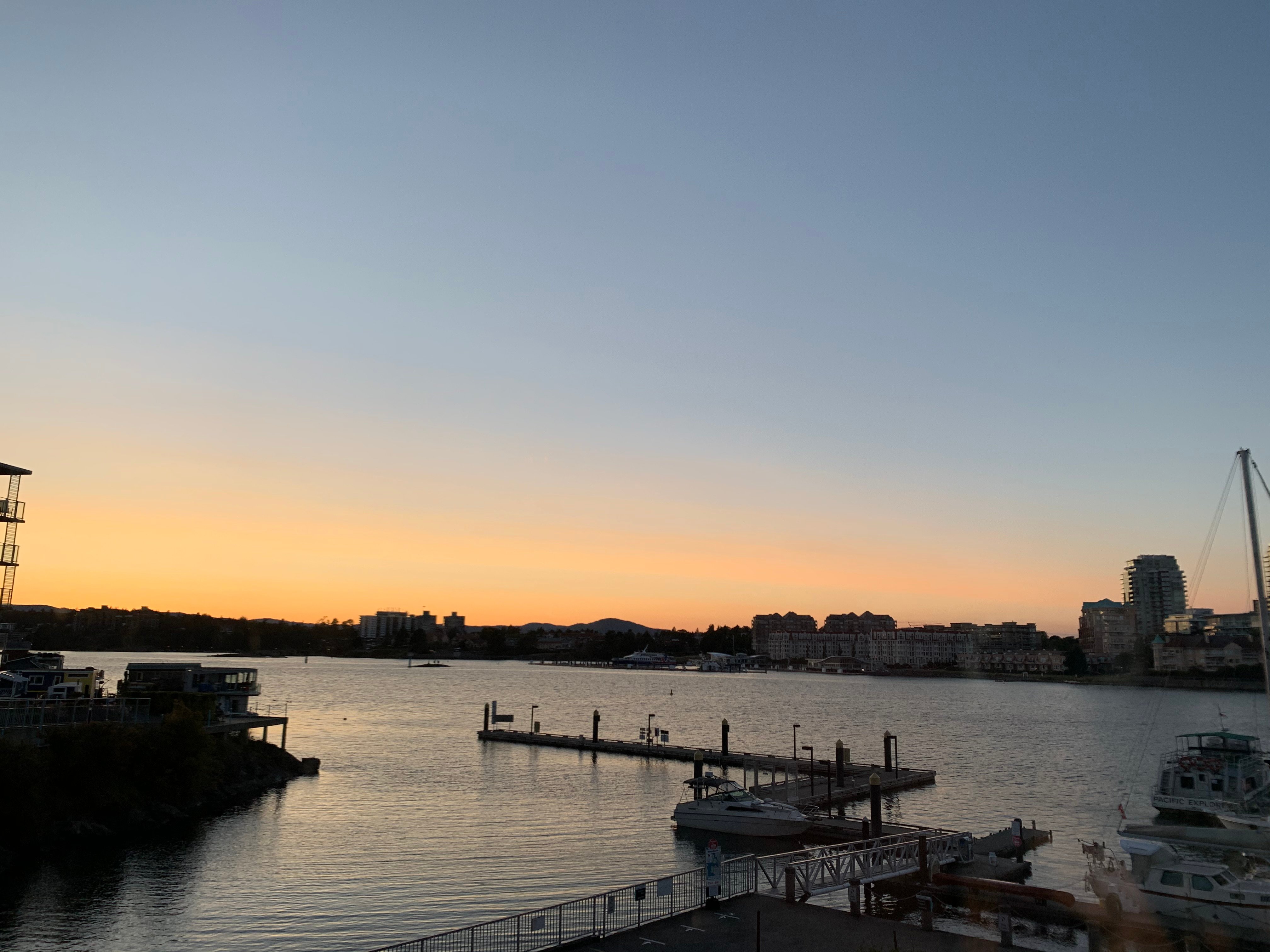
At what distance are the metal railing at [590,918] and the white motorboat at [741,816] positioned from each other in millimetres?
12726

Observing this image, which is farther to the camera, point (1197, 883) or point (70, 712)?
Answer: point (70, 712)

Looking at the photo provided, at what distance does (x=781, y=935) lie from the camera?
1953 cm

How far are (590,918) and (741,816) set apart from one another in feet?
71.7

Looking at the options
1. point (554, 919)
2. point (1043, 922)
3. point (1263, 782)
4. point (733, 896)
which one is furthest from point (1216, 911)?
point (1263, 782)

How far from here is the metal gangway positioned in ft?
78.7

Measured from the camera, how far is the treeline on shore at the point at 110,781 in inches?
1357

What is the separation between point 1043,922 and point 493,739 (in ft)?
200

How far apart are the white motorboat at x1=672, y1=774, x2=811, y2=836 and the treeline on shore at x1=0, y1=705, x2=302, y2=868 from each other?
1005 inches

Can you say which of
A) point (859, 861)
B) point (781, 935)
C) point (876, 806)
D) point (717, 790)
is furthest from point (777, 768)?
point (781, 935)

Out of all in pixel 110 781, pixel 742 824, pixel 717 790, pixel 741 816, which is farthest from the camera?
pixel 717 790

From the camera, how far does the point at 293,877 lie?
34.3 m

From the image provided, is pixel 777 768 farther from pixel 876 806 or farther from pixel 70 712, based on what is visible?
pixel 70 712

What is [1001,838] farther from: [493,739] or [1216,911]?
[493,739]

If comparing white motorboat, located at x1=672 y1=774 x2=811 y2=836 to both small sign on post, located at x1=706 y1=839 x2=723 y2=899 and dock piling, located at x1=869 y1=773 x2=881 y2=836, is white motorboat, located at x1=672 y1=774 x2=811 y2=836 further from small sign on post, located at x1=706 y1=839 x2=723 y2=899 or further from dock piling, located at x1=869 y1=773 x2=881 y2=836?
small sign on post, located at x1=706 y1=839 x2=723 y2=899
